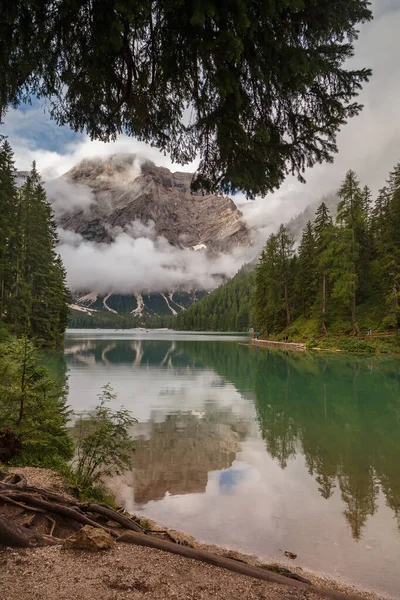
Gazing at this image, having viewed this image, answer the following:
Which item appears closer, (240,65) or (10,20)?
(10,20)

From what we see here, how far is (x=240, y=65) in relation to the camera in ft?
14.7

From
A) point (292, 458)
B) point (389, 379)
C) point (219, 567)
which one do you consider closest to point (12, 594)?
point (219, 567)

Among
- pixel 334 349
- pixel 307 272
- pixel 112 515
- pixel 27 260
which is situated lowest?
pixel 334 349

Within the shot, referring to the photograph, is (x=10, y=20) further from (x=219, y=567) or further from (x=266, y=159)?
(x=219, y=567)

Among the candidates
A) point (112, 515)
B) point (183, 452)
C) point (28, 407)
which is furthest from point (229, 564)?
point (183, 452)

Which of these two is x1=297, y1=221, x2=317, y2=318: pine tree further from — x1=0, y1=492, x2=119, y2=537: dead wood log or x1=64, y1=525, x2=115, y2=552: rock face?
x1=64, y1=525, x2=115, y2=552: rock face

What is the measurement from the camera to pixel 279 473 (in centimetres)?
955

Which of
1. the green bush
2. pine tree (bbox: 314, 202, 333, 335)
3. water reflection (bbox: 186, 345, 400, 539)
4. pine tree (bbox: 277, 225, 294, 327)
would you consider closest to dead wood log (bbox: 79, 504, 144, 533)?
the green bush

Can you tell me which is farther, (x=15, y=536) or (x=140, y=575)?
(x=15, y=536)

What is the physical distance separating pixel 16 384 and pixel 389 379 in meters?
24.6

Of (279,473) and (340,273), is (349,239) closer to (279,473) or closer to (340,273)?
(340,273)

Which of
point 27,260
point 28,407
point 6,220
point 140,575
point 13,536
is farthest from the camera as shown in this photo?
point 27,260

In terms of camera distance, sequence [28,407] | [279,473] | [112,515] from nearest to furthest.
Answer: [112,515]
[28,407]
[279,473]

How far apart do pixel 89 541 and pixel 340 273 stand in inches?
2130
